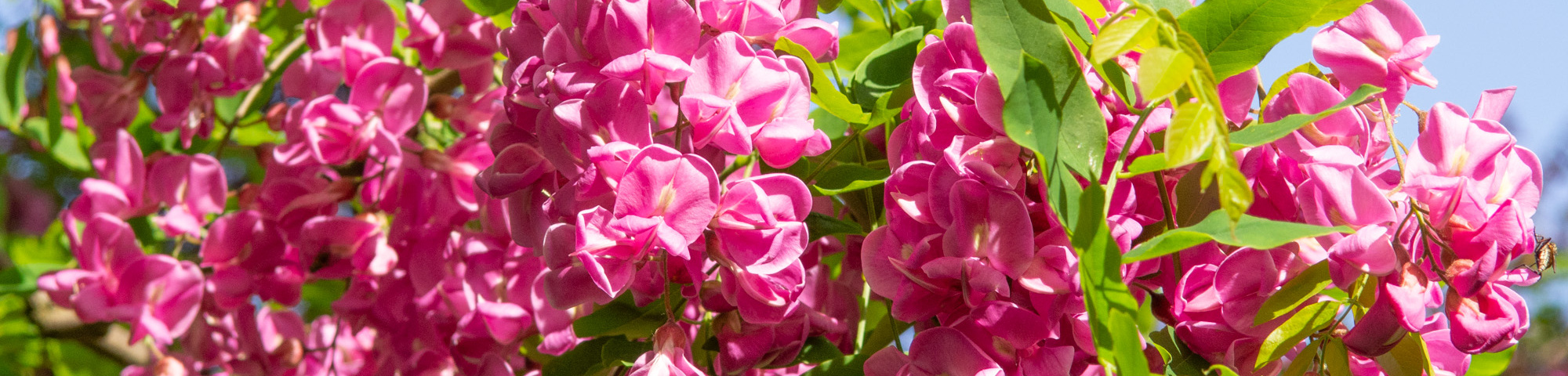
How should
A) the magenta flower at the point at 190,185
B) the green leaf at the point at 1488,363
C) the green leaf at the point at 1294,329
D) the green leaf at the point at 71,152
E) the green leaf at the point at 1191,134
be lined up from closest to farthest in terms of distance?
the green leaf at the point at 1191,134
the green leaf at the point at 1294,329
the green leaf at the point at 1488,363
the magenta flower at the point at 190,185
the green leaf at the point at 71,152

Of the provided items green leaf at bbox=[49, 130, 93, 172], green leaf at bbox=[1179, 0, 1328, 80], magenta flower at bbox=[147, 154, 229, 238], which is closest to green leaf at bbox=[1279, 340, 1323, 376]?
green leaf at bbox=[1179, 0, 1328, 80]

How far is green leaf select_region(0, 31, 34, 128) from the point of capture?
2.63 feet

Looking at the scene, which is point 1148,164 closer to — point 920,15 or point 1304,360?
point 1304,360

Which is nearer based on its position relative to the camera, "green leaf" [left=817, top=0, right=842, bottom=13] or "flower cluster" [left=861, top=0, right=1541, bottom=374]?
"flower cluster" [left=861, top=0, right=1541, bottom=374]

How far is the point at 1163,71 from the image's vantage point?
26cm

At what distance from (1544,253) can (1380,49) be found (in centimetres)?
10

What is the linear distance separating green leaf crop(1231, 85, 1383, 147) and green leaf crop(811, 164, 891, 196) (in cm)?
12

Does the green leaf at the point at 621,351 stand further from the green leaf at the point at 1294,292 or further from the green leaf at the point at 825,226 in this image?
the green leaf at the point at 1294,292

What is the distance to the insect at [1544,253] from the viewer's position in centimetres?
37

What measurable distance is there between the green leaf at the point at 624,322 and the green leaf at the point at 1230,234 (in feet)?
0.69

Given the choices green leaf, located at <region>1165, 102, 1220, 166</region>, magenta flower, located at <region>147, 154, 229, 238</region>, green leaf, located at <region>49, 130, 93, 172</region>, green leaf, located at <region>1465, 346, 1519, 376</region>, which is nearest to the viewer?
green leaf, located at <region>1165, 102, 1220, 166</region>

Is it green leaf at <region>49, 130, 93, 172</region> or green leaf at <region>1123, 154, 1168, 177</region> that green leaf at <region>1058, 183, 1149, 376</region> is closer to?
green leaf at <region>1123, 154, 1168, 177</region>

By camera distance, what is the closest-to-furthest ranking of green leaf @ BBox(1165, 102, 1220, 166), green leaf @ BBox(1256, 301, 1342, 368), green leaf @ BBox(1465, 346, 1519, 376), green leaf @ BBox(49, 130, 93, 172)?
green leaf @ BBox(1165, 102, 1220, 166) < green leaf @ BBox(1256, 301, 1342, 368) < green leaf @ BBox(1465, 346, 1519, 376) < green leaf @ BBox(49, 130, 93, 172)

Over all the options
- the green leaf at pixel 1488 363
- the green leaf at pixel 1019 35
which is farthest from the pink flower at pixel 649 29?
the green leaf at pixel 1488 363
